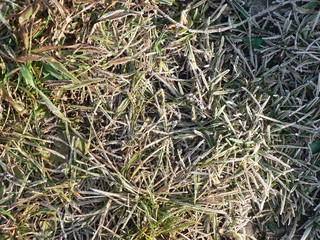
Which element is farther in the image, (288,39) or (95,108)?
(288,39)

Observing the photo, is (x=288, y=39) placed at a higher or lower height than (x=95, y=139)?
higher

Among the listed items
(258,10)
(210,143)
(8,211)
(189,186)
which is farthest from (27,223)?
(258,10)

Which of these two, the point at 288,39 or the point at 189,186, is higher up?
the point at 288,39

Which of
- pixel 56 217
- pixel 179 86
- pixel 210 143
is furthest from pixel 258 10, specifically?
pixel 56 217

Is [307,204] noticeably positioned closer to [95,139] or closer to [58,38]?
[95,139]

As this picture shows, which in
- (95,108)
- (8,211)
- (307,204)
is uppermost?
(95,108)

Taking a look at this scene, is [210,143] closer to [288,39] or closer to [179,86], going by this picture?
[179,86]
